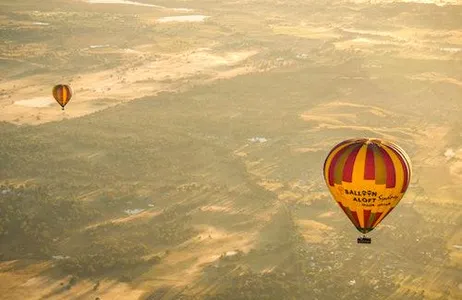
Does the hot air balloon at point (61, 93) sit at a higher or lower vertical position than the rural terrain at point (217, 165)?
higher

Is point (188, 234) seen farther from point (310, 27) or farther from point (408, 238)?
point (310, 27)

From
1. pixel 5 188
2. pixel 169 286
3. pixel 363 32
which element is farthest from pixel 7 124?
pixel 363 32

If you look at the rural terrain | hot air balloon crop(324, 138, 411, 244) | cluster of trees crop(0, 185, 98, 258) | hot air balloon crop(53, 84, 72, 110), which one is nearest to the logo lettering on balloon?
hot air balloon crop(324, 138, 411, 244)

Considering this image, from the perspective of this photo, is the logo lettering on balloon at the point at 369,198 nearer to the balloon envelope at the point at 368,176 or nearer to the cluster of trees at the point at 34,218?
the balloon envelope at the point at 368,176

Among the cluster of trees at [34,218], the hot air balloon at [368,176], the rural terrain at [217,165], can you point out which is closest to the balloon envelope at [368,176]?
the hot air balloon at [368,176]

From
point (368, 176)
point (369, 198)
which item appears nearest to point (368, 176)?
point (368, 176)

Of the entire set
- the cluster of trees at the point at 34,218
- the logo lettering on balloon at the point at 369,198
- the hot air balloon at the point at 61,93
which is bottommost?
the cluster of trees at the point at 34,218

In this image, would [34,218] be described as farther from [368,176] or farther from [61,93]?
[368,176]

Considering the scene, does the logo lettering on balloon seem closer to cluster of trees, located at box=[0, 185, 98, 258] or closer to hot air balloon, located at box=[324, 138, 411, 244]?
hot air balloon, located at box=[324, 138, 411, 244]
